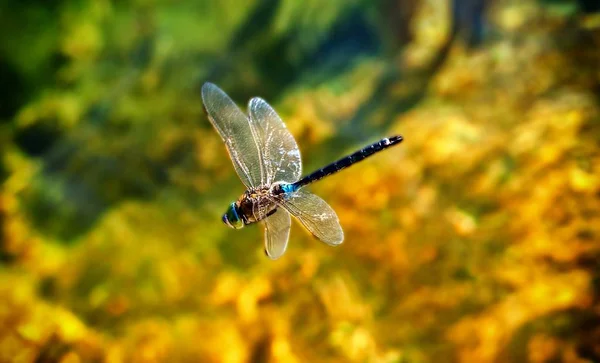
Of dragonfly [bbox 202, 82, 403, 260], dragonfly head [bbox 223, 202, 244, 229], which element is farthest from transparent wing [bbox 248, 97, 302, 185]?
dragonfly head [bbox 223, 202, 244, 229]

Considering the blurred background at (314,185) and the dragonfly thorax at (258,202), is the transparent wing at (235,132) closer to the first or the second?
the dragonfly thorax at (258,202)

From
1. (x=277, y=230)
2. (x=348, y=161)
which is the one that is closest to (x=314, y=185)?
(x=348, y=161)

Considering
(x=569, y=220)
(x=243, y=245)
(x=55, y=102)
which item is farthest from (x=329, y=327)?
(x=55, y=102)

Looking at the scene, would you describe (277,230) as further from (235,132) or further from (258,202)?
(235,132)

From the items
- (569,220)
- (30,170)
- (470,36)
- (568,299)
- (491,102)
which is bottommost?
(568,299)

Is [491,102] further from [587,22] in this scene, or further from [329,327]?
[329,327]

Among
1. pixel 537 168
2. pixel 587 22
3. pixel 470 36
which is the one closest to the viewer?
pixel 537 168
